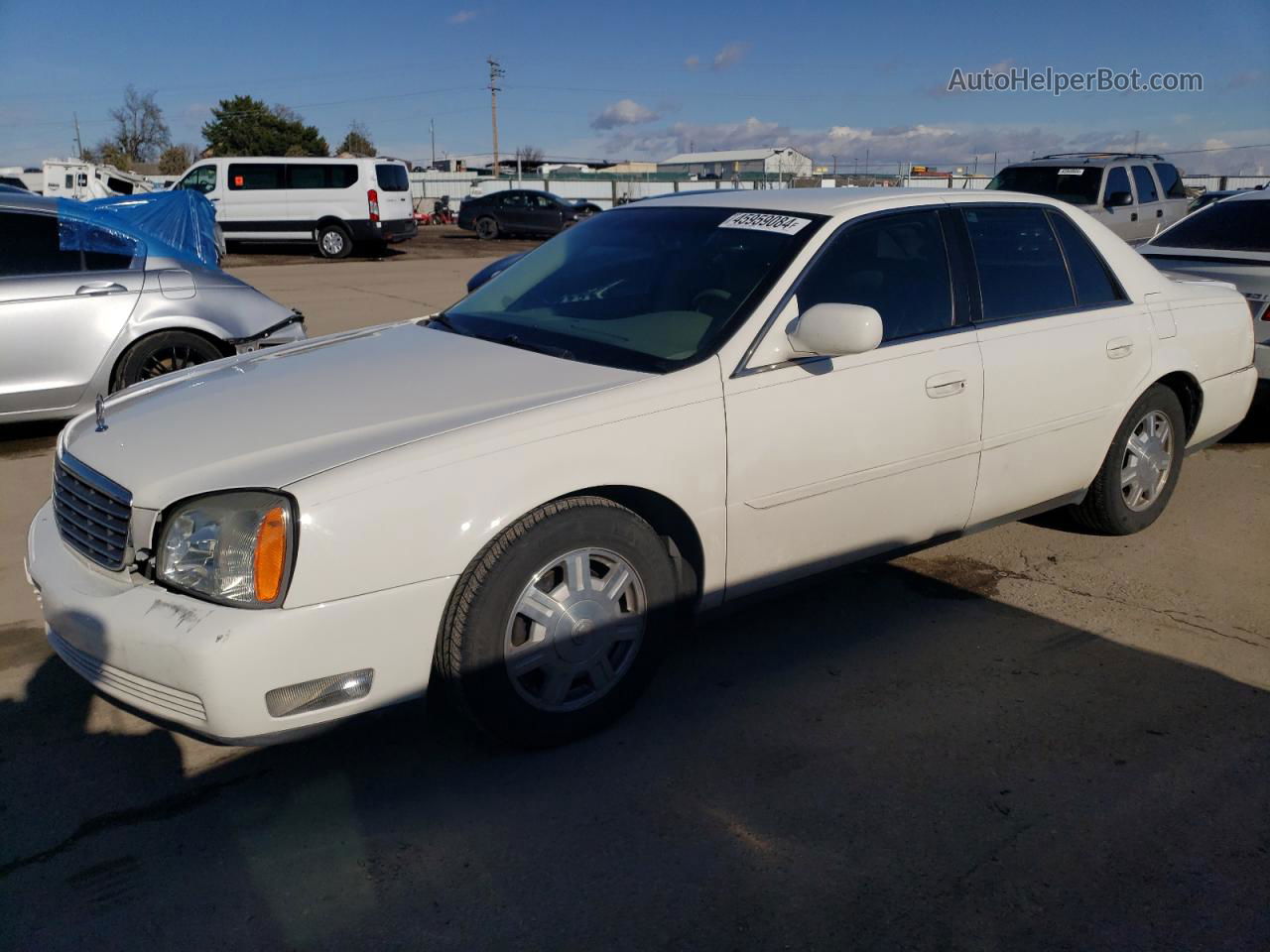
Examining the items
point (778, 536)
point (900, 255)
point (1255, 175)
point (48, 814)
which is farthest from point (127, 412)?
point (1255, 175)

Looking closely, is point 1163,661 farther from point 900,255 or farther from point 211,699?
point 211,699

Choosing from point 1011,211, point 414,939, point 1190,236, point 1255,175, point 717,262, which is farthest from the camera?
point 1255,175

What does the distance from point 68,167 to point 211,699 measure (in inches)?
935

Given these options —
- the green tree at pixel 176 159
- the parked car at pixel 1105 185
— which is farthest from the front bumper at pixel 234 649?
the green tree at pixel 176 159

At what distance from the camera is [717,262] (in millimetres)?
3697

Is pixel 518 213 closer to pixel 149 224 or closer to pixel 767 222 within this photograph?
pixel 149 224

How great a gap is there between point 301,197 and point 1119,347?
20.4m

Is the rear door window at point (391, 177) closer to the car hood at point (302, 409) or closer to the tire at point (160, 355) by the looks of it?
the tire at point (160, 355)

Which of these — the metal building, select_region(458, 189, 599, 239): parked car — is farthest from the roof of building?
select_region(458, 189, 599, 239): parked car

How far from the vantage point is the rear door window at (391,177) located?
2209 cm

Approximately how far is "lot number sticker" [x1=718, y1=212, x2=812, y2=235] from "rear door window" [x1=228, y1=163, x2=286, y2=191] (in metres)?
20.2

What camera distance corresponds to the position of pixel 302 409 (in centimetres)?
307

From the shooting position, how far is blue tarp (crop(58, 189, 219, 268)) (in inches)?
254

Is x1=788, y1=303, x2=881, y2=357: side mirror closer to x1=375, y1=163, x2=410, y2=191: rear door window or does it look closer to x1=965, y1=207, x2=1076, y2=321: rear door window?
x1=965, y1=207, x2=1076, y2=321: rear door window
